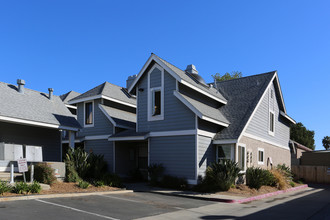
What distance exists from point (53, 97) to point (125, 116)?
17.9 feet

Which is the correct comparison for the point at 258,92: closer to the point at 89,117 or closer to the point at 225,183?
the point at 225,183

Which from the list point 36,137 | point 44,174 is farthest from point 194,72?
point 44,174

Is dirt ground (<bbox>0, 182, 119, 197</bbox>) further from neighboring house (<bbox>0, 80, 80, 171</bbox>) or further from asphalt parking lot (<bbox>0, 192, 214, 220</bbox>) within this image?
neighboring house (<bbox>0, 80, 80, 171</bbox>)

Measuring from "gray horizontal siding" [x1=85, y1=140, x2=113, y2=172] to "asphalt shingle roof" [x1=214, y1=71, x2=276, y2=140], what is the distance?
7479 mm

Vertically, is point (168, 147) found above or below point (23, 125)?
below

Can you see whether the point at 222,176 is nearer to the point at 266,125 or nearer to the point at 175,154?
the point at 175,154

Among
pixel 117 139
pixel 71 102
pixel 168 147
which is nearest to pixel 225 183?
pixel 168 147

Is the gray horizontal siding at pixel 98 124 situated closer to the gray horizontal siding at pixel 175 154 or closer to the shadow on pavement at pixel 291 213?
the gray horizontal siding at pixel 175 154

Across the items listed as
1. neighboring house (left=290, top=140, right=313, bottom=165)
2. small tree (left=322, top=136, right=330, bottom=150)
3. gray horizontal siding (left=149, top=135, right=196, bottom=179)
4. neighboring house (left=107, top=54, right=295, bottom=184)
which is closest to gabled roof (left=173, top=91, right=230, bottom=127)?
neighboring house (left=107, top=54, right=295, bottom=184)

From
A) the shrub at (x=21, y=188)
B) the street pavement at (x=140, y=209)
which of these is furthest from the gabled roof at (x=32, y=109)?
the street pavement at (x=140, y=209)

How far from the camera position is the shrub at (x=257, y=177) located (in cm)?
1734

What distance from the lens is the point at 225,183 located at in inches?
621

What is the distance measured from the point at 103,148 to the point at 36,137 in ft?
16.8

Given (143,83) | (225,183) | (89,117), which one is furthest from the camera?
(89,117)
